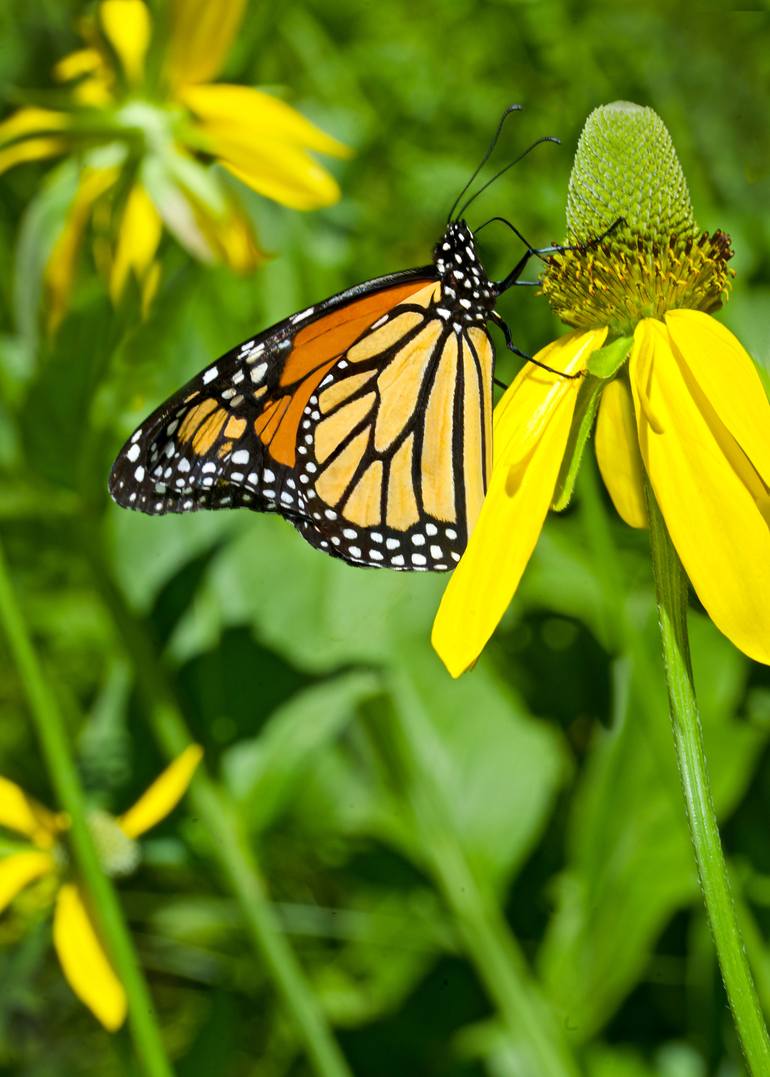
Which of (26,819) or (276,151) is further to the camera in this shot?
(276,151)

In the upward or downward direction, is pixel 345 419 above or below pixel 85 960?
above

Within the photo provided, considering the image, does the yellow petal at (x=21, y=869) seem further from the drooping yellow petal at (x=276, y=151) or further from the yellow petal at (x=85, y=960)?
the drooping yellow petal at (x=276, y=151)

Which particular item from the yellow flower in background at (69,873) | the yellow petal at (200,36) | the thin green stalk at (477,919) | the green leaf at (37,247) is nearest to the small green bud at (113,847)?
the yellow flower in background at (69,873)

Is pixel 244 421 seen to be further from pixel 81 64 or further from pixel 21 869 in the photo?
pixel 81 64

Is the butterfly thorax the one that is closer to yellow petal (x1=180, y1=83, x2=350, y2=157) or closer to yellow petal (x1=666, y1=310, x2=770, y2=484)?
yellow petal (x1=180, y1=83, x2=350, y2=157)

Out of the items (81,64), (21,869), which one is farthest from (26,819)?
(81,64)

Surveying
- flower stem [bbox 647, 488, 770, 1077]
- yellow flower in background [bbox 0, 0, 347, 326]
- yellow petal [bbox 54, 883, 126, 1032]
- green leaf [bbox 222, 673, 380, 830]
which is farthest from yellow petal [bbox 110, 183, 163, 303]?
flower stem [bbox 647, 488, 770, 1077]

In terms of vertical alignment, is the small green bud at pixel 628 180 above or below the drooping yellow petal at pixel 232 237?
below
